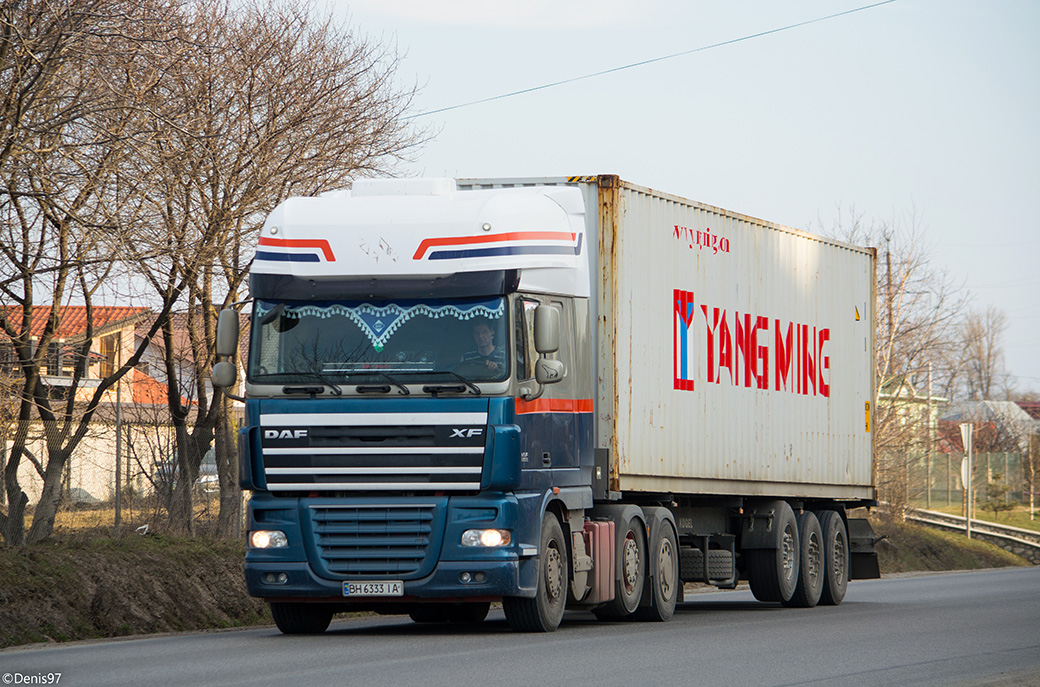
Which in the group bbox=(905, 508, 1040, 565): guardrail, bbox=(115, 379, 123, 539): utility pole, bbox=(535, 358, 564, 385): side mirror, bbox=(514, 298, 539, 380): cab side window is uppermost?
bbox=(514, 298, 539, 380): cab side window

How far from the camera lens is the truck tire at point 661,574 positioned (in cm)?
1572

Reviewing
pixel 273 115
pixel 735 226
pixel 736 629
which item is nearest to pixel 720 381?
pixel 735 226

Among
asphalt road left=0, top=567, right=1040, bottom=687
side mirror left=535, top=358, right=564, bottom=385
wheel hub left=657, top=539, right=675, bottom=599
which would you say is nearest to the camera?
asphalt road left=0, top=567, right=1040, bottom=687

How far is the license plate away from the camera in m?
12.9

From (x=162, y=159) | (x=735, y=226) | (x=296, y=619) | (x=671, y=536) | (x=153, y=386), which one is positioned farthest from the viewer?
(x=153, y=386)

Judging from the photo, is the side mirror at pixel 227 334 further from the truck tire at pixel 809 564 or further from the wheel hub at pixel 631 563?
the truck tire at pixel 809 564

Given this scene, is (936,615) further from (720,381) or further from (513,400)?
(513,400)

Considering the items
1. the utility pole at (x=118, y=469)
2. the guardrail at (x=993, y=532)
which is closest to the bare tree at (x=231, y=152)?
the utility pole at (x=118, y=469)

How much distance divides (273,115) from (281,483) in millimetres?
12294

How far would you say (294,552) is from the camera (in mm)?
13195

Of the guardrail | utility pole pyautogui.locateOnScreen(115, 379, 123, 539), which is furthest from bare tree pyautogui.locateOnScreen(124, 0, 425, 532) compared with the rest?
the guardrail

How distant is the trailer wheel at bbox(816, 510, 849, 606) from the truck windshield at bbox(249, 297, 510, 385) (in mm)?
9036

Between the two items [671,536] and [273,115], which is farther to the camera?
[273,115]

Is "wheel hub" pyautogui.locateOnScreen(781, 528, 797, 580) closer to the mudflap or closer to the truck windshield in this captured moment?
the mudflap
